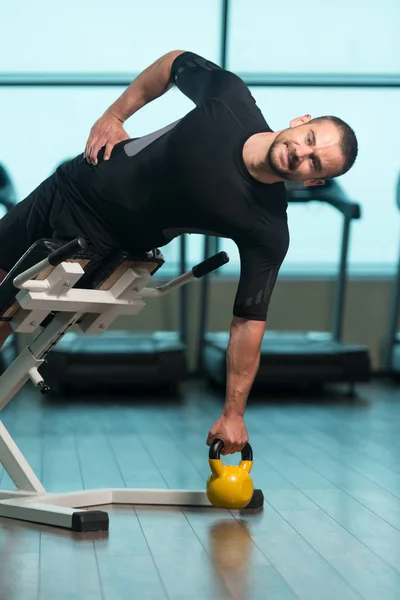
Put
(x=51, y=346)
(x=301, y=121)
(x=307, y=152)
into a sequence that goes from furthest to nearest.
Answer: (x=51, y=346), (x=301, y=121), (x=307, y=152)

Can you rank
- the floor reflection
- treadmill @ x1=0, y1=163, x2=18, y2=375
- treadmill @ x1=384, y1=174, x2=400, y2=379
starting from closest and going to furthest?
1. the floor reflection
2. treadmill @ x1=0, y1=163, x2=18, y2=375
3. treadmill @ x1=384, y1=174, x2=400, y2=379

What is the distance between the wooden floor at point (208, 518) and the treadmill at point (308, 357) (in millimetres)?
568

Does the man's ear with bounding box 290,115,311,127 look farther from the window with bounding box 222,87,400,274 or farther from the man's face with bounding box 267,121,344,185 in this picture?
the window with bounding box 222,87,400,274

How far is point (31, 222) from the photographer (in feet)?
10.1

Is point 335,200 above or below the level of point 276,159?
below

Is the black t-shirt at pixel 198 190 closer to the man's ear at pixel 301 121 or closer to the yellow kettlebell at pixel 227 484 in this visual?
the man's ear at pixel 301 121

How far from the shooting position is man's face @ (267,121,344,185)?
8.57 feet

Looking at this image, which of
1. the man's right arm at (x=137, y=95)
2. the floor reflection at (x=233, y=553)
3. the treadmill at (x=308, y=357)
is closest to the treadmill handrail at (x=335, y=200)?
the treadmill at (x=308, y=357)

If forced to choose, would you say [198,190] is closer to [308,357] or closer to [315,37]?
[308,357]

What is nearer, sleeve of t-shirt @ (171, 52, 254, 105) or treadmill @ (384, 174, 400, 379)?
sleeve of t-shirt @ (171, 52, 254, 105)

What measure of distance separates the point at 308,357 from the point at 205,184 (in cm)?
312

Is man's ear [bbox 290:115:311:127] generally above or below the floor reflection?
above

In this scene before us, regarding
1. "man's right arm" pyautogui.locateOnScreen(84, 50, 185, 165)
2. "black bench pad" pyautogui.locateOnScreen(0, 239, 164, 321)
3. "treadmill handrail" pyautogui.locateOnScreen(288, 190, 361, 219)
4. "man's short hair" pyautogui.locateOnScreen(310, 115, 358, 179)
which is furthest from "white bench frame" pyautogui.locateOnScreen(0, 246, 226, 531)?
"treadmill handrail" pyautogui.locateOnScreen(288, 190, 361, 219)

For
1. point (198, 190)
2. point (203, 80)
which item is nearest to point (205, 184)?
point (198, 190)
